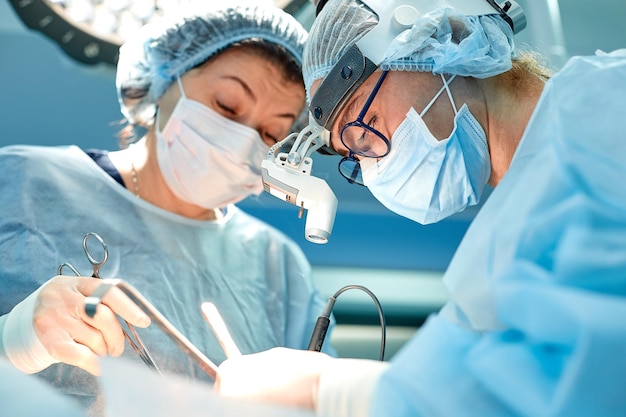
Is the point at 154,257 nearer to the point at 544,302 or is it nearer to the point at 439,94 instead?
the point at 439,94

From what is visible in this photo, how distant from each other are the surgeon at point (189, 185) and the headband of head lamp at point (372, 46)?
0.50m

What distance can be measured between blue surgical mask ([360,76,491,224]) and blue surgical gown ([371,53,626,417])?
433mm

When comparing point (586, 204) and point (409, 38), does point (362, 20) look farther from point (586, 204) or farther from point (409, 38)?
point (586, 204)

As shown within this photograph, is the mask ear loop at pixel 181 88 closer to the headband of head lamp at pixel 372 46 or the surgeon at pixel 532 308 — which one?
the headband of head lamp at pixel 372 46

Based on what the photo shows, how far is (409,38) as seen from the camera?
4.64 feet

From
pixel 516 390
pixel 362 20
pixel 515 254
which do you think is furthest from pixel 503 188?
pixel 362 20

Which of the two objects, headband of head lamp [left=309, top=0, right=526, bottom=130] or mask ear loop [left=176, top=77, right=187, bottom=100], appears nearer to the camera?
headband of head lamp [left=309, top=0, right=526, bottom=130]

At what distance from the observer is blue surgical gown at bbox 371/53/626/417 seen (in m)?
0.78

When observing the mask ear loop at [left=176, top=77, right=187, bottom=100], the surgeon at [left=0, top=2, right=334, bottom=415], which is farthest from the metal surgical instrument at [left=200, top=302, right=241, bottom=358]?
the mask ear loop at [left=176, top=77, right=187, bottom=100]

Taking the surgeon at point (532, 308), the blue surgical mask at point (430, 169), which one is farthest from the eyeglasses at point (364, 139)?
the surgeon at point (532, 308)

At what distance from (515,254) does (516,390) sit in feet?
0.54

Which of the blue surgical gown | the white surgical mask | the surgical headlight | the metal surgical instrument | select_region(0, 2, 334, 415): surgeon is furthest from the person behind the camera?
the white surgical mask

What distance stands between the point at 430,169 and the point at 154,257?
2.79 feet

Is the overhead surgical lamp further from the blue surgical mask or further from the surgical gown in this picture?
the blue surgical mask
